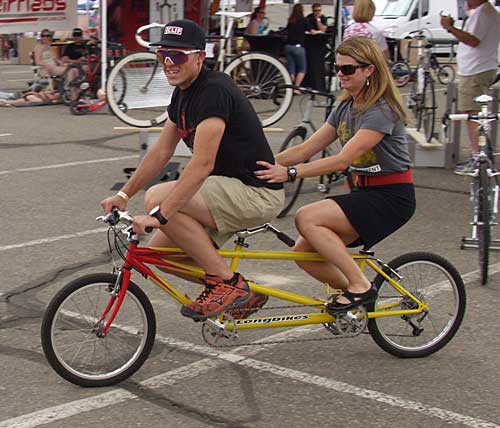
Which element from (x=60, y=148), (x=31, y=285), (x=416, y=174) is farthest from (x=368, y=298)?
(x=60, y=148)

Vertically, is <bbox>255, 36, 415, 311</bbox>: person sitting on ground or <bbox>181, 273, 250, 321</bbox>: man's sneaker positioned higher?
<bbox>255, 36, 415, 311</bbox>: person sitting on ground

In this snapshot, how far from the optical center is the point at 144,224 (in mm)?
4363

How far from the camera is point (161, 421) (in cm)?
427

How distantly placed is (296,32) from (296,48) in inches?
16.2

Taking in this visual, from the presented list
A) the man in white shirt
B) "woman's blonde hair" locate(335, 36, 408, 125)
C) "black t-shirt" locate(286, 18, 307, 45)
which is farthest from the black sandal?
"black t-shirt" locate(286, 18, 307, 45)

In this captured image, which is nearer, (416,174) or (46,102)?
(416,174)

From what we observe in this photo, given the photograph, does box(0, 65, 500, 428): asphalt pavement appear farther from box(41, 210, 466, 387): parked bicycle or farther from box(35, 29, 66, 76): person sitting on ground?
box(35, 29, 66, 76): person sitting on ground

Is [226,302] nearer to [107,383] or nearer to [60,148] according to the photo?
[107,383]

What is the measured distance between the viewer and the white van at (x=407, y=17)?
26.9 metres

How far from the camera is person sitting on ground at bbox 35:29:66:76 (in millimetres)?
17438

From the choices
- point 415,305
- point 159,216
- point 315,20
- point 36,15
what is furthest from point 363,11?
point 315,20

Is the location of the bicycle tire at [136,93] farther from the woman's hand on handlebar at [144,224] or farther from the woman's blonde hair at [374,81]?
the woman's hand on handlebar at [144,224]

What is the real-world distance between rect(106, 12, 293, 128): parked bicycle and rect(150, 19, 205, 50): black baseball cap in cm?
653

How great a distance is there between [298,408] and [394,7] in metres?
24.6
